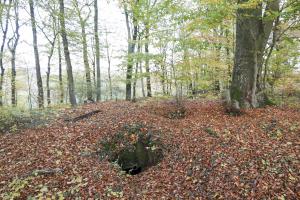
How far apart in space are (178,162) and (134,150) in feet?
5.90

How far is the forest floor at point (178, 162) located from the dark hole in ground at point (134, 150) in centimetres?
34

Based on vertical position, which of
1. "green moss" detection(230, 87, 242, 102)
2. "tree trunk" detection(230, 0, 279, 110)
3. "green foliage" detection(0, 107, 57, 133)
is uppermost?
"tree trunk" detection(230, 0, 279, 110)

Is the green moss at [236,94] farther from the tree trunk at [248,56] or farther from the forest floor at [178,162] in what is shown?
the forest floor at [178,162]

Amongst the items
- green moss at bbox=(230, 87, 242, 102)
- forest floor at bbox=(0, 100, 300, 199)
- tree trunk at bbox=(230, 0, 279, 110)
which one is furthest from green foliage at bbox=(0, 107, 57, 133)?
tree trunk at bbox=(230, 0, 279, 110)

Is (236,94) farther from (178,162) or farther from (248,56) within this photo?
(178,162)

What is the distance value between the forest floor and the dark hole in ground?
1.13 feet

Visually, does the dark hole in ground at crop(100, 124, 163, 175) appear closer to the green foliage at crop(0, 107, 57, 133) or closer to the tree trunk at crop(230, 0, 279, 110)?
the tree trunk at crop(230, 0, 279, 110)

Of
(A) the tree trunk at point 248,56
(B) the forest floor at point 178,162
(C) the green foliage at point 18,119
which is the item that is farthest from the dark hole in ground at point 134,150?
(C) the green foliage at point 18,119

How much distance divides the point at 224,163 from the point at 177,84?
5553 millimetres

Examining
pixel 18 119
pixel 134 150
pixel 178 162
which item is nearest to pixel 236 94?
pixel 178 162

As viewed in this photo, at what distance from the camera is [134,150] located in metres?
7.81

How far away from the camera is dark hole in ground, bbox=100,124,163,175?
7.47 metres

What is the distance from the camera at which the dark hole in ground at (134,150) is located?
7475 millimetres

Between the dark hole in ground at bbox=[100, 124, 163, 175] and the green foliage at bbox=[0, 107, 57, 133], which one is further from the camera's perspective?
the green foliage at bbox=[0, 107, 57, 133]
